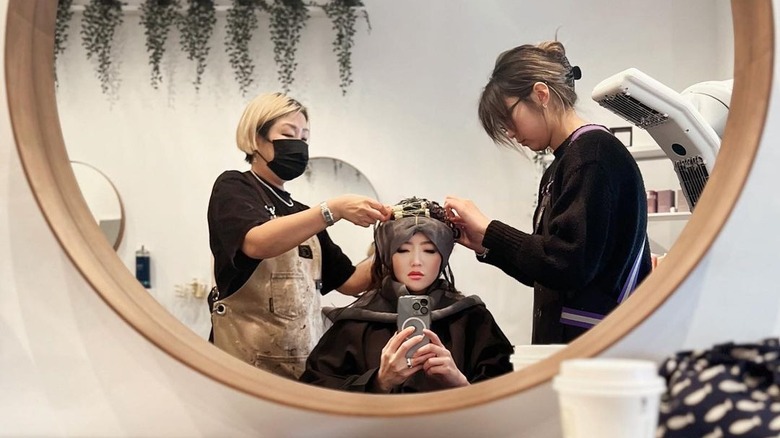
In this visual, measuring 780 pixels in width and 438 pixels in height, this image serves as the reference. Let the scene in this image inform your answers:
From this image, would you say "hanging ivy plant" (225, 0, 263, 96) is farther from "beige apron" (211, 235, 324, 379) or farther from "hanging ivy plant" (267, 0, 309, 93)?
"beige apron" (211, 235, 324, 379)

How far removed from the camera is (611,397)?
448 mm

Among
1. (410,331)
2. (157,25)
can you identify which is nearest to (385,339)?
(410,331)

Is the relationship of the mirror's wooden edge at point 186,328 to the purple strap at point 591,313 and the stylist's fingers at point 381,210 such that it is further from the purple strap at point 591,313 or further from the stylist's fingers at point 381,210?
the stylist's fingers at point 381,210

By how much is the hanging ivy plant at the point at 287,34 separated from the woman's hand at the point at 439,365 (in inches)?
13.5

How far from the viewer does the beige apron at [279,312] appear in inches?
28.0

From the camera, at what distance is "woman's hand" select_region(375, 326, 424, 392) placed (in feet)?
2.21

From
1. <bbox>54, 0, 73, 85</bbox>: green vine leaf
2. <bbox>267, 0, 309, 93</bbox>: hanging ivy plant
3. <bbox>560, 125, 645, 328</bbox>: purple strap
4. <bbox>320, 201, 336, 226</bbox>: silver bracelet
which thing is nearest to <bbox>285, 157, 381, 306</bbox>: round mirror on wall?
<bbox>320, 201, 336, 226</bbox>: silver bracelet

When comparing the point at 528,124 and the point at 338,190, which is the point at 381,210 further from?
the point at 528,124

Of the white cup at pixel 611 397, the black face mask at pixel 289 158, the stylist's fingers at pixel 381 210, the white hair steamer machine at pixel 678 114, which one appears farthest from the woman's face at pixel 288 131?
the white cup at pixel 611 397

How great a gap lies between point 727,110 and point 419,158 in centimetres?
31

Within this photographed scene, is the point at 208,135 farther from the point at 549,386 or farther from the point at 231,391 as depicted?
the point at 549,386

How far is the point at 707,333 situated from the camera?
2.00ft

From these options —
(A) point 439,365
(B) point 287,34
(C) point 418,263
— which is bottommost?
(A) point 439,365

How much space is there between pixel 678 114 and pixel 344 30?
375mm
